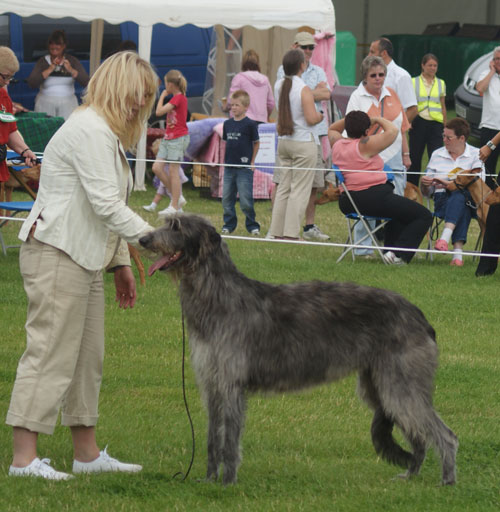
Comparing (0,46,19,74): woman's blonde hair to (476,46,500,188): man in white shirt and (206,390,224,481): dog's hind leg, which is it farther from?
(476,46,500,188): man in white shirt

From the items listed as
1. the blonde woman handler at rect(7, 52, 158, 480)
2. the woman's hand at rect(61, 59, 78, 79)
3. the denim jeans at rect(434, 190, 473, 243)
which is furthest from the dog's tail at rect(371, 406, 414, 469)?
the woman's hand at rect(61, 59, 78, 79)

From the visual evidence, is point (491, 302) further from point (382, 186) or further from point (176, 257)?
point (176, 257)

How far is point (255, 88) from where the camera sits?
16.1m

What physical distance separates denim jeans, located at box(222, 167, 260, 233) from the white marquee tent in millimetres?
2960

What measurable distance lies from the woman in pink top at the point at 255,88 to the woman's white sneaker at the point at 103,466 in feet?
37.3

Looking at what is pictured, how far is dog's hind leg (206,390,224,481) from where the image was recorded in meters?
4.73

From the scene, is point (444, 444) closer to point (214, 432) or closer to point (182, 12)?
point (214, 432)

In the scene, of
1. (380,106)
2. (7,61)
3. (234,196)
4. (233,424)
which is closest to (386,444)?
(233,424)

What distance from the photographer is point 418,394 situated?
15.9 ft

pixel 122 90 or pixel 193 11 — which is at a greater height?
pixel 193 11

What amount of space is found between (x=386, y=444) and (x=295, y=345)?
74 cm

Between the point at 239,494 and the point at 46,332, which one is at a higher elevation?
the point at 46,332

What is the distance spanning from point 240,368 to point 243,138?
8.52 metres

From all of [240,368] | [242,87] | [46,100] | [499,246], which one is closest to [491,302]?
[499,246]
